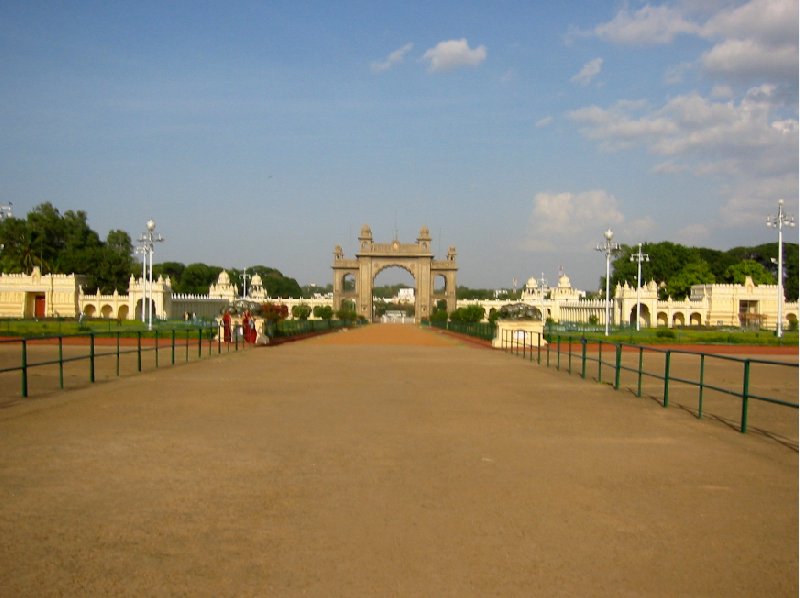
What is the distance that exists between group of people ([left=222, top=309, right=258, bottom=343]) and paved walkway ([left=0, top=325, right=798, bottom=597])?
19047mm

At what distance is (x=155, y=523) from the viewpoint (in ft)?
18.1

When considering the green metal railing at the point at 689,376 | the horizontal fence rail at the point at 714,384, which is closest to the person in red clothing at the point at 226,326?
the green metal railing at the point at 689,376

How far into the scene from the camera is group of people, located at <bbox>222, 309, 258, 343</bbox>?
31016 millimetres

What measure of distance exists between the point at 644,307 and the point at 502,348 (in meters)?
47.7

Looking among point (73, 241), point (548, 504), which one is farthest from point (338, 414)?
point (73, 241)

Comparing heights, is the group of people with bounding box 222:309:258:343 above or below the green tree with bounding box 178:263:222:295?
below

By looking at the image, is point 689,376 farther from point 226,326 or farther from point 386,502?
point 226,326

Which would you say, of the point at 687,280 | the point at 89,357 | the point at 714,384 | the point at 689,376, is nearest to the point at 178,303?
the point at 687,280

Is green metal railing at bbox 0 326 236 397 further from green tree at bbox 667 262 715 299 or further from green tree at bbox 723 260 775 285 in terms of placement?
green tree at bbox 723 260 775 285

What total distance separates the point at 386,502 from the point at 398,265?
9856cm

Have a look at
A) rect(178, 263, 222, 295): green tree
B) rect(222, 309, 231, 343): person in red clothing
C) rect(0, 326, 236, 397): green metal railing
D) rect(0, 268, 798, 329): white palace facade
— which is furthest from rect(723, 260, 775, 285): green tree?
rect(222, 309, 231, 343): person in red clothing

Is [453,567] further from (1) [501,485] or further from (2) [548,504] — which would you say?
(1) [501,485]

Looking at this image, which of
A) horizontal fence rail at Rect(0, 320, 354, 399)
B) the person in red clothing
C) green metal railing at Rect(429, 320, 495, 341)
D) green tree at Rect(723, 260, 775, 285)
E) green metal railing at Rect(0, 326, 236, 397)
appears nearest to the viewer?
horizontal fence rail at Rect(0, 320, 354, 399)

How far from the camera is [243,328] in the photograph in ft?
104
